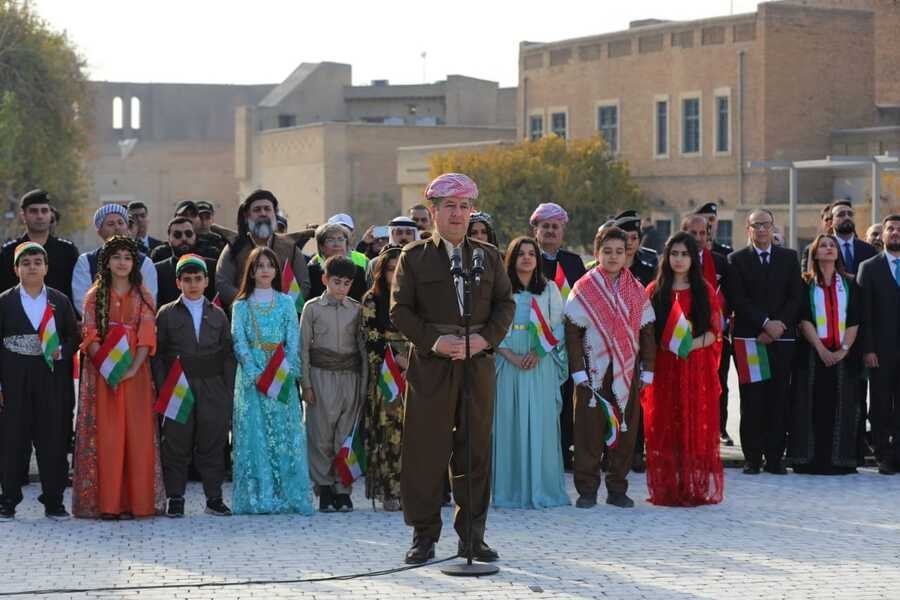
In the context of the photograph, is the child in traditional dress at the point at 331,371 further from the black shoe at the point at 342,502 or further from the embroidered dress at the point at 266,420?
the embroidered dress at the point at 266,420

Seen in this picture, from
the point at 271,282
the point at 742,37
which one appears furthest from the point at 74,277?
the point at 742,37

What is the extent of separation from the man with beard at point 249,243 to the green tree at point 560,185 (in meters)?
44.1

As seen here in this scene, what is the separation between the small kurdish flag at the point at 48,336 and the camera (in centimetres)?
1084

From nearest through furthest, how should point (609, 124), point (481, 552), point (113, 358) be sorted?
point (481, 552), point (113, 358), point (609, 124)

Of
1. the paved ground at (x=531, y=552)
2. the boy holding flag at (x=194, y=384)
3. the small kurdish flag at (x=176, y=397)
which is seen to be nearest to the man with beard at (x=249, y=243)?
the boy holding flag at (x=194, y=384)

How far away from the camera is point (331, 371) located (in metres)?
11.3

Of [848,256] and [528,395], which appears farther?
[848,256]

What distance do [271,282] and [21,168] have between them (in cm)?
3575

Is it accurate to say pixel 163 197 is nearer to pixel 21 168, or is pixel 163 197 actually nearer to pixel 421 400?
pixel 21 168

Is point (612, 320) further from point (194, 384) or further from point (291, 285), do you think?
point (194, 384)

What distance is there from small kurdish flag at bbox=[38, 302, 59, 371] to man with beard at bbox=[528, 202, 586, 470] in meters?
3.60

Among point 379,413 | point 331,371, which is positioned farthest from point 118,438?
point 379,413

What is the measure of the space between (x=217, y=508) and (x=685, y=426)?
3.22 m

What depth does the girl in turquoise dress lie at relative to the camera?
11.0m
